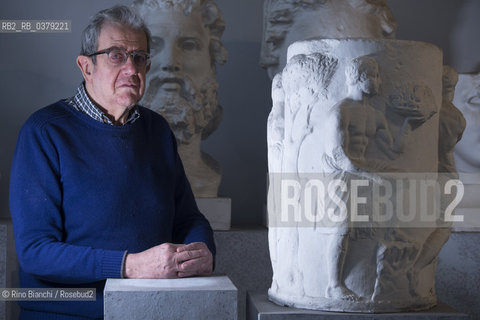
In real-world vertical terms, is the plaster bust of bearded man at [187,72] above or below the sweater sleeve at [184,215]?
above

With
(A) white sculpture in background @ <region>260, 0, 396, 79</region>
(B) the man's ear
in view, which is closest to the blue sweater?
(B) the man's ear

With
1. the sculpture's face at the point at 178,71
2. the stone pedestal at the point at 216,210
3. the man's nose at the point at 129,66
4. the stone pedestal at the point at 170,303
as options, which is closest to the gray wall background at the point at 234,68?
the stone pedestal at the point at 216,210

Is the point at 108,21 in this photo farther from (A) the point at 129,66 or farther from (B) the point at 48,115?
(B) the point at 48,115

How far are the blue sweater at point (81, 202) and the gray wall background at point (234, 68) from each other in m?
3.34

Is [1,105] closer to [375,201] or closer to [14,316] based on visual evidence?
[14,316]

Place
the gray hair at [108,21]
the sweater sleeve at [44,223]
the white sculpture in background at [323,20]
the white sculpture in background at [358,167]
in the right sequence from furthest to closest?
the white sculpture in background at [323,20] < the white sculpture in background at [358,167] < the gray hair at [108,21] < the sweater sleeve at [44,223]

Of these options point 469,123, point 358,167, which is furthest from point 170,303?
point 469,123

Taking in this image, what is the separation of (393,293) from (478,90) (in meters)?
3.21

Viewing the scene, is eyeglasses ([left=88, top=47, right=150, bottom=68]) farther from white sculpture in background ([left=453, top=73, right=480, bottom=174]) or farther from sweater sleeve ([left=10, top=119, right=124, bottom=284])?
white sculpture in background ([left=453, top=73, right=480, bottom=174])

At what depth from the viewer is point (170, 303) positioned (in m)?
2.90

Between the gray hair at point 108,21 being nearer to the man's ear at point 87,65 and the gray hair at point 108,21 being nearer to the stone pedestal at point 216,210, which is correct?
the man's ear at point 87,65

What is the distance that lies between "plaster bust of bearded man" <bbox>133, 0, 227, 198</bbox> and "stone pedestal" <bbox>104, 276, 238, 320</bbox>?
3.33 metres

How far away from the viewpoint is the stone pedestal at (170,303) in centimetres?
288

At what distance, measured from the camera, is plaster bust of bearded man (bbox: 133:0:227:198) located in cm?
613
